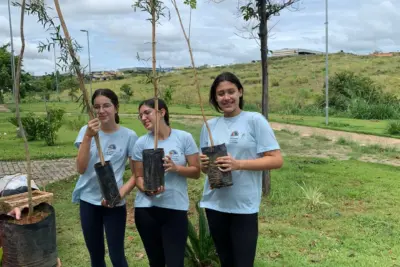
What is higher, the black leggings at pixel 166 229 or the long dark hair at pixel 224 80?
the long dark hair at pixel 224 80

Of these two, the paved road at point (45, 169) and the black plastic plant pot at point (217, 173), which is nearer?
the black plastic plant pot at point (217, 173)

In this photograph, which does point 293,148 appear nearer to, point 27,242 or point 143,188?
point 143,188

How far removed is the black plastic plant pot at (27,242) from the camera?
2.11 metres

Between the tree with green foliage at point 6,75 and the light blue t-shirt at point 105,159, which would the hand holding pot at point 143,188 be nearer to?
the light blue t-shirt at point 105,159

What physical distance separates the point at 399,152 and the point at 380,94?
14926 millimetres

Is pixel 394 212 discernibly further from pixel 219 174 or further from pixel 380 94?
pixel 380 94

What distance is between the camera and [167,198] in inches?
101

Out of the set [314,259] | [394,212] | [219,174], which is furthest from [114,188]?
[394,212]

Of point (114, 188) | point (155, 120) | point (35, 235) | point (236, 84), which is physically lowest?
point (35, 235)

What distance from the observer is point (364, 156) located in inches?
388

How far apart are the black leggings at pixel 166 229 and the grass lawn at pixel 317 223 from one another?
1.42m

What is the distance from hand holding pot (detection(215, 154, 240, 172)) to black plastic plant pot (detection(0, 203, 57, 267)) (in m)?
0.97

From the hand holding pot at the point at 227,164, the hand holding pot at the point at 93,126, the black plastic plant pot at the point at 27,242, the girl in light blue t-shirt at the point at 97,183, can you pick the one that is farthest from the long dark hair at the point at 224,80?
the black plastic plant pot at the point at 27,242

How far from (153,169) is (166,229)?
17.3 inches
